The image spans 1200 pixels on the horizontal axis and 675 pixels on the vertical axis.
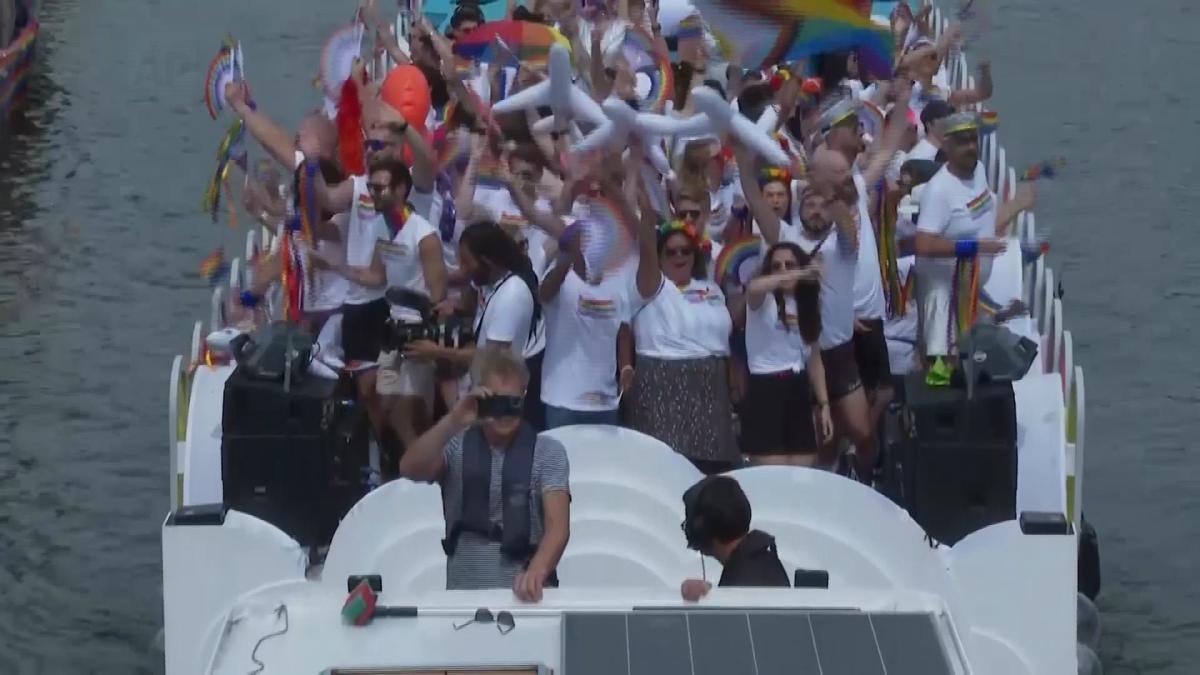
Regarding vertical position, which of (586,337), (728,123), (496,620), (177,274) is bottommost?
(177,274)

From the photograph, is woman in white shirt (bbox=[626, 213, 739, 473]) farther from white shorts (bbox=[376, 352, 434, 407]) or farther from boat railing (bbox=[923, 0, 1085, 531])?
boat railing (bbox=[923, 0, 1085, 531])

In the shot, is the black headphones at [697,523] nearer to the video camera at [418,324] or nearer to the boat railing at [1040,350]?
the video camera at [418,324]

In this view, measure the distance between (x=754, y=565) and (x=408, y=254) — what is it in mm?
2896

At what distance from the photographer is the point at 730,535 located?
5.37 m

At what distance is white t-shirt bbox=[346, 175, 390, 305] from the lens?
7.95 metres

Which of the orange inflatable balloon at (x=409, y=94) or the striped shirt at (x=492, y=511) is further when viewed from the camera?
the orange inflatable balloon at (x=409, y=94)

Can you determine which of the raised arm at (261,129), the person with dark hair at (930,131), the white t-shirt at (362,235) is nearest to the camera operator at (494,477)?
the white t-shirt at (362,235)

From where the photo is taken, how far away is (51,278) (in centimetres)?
1762

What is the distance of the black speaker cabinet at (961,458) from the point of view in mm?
6988

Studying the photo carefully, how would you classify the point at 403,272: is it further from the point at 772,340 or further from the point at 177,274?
the point at 177,274

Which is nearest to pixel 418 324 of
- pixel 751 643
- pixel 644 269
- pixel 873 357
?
pixel 644 269

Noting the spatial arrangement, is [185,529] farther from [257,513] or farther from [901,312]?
[901,312]

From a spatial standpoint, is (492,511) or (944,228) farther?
(944,228)

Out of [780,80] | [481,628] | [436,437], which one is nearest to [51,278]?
[780,80]
